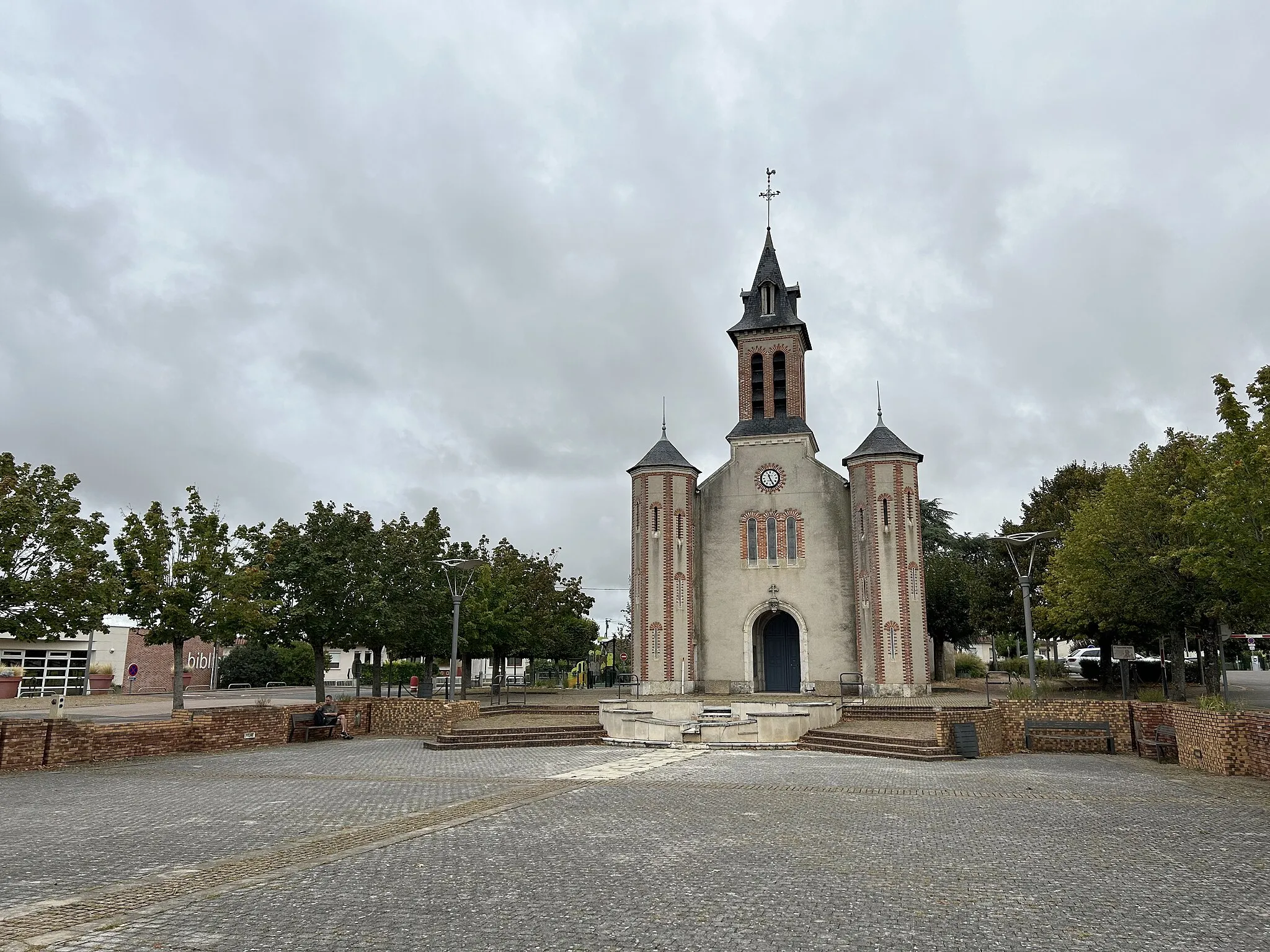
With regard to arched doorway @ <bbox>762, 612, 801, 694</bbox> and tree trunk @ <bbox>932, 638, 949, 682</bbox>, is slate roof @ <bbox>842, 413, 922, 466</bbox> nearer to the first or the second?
arched doorway @ <bbox>762, 612, 801, 694</bbox>

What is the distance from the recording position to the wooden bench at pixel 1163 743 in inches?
685

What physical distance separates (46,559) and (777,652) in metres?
25.0

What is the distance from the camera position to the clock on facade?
3541cm

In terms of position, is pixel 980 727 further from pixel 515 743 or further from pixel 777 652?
pixel 777 652

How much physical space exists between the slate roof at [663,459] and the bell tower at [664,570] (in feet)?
0.08

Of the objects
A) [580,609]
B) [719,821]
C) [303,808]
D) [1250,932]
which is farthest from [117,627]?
[1250,932]

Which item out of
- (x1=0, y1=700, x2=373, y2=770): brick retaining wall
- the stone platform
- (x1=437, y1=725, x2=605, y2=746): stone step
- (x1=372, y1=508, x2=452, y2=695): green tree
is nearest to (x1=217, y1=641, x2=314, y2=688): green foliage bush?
(x1=372, y1=508, x2=452, y2=695): green tree

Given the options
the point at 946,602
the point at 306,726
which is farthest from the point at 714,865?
the point at 946,602

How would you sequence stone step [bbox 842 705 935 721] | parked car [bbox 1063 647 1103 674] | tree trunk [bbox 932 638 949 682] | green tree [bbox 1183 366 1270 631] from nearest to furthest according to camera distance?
1. green tree [bbox 1183 366 1270 631]
2. stone step [bbox 842 705 935 721]
3. tree trunk [bbox 932 638 949 682]
4. parked car [bbox 1063 647 1103 674]

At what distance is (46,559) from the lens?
1962cm

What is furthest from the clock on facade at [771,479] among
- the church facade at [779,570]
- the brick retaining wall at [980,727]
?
the brick retaining wall at [980,727]

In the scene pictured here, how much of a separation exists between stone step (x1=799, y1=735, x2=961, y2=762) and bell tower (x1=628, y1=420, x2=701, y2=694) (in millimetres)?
11304

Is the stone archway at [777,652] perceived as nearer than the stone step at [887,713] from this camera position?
No

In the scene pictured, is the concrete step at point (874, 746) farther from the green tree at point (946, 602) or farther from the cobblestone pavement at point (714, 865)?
the green tree at point (946, 602)
